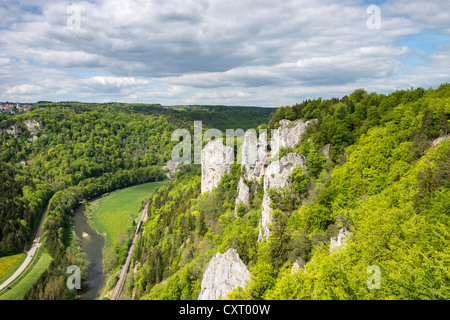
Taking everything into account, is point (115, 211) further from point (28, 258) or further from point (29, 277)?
point (29, 277)

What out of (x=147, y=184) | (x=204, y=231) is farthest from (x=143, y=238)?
(x=147, y=184)

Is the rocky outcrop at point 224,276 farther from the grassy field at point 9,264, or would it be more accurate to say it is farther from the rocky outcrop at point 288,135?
the grassy field at point 9,264

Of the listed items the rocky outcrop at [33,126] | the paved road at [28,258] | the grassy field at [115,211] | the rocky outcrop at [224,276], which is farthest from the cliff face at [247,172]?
the rocky outcrop at [33,126]

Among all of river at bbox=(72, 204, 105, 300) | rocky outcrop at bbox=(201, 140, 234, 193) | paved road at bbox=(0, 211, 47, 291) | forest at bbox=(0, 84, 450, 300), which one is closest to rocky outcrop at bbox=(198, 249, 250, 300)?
forest at bbox=(0, 84, 450, 300)

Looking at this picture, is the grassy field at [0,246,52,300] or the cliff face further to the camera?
the grassy field at [0,246,52,300]

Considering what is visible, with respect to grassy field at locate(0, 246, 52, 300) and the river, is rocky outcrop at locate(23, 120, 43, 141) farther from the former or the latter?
grassy field at locate(0, 246, 52, 300)
